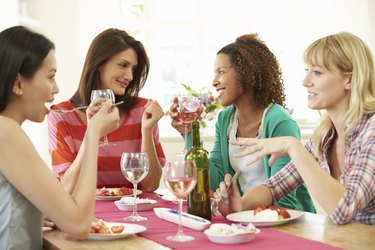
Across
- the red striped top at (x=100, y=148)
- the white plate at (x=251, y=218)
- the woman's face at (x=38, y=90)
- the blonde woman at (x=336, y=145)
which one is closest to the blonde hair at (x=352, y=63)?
the blonde woman at (x=336, y=145)

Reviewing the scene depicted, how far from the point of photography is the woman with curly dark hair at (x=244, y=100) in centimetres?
309

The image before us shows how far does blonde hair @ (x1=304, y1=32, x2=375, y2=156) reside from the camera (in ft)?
7.11

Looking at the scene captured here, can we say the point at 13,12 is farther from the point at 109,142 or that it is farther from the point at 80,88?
the point at 109,142

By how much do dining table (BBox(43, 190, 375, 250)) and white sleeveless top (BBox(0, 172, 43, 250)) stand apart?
7 cm

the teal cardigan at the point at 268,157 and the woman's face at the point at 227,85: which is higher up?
the woman's face at the point at 227,85

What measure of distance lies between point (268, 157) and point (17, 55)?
1.49 m

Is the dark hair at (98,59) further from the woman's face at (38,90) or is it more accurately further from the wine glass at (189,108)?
the woman's face at (38,90)

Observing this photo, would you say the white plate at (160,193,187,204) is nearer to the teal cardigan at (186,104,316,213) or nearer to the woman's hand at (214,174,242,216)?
the woman's hand at (214,174,242,216)

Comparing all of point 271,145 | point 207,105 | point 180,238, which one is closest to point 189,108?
point 271,145

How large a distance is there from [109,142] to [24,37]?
1.25 meters

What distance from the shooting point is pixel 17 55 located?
1796 millimetres

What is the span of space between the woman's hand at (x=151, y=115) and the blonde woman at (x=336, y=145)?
81cm

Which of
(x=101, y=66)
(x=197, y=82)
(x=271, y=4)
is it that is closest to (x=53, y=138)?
(x=101, y=66)

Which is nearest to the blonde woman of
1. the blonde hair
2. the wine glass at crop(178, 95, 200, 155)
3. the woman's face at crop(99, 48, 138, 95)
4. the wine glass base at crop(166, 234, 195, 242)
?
the blonde hair
